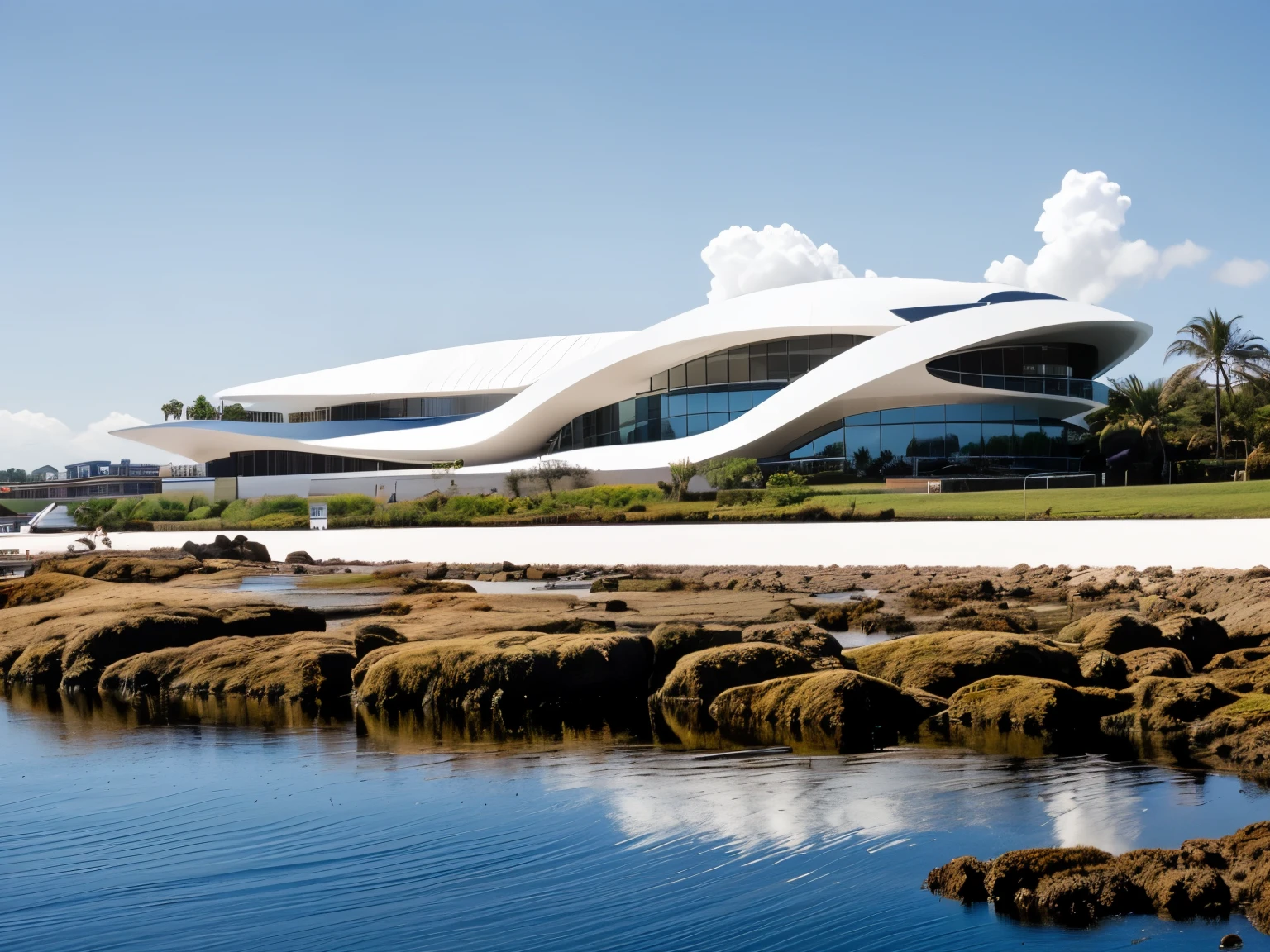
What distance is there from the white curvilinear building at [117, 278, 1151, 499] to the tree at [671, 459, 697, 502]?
242 cm

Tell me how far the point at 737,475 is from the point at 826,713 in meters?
29.0

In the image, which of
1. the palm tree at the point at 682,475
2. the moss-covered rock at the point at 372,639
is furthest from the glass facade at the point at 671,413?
the moss-covered rock at the point at 372,639

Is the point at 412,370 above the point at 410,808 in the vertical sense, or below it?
above

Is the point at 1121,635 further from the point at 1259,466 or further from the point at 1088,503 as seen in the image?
the point at 1259,466

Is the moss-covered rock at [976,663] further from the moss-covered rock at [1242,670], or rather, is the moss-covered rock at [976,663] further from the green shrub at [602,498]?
the green shrub at [602,498]

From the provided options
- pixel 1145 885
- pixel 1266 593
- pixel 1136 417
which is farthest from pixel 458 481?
pixel 1145 885

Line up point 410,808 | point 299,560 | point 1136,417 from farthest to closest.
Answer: point 1136,417
point 299,560
point 410,808

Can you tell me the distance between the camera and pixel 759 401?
1966 inches

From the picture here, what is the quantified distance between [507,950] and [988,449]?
39730 millimetres

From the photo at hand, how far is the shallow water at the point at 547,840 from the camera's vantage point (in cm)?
659

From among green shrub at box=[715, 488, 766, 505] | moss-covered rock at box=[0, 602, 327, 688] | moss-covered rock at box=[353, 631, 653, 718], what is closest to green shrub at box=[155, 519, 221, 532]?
green shrub at box=[715, 488, 766, 505]

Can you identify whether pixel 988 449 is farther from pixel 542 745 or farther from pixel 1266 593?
pixel 542 745

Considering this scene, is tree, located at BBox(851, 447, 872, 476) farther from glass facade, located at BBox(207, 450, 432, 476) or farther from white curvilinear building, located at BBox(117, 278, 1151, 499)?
glass facade, located at BBox(207, 450, 432, 476)

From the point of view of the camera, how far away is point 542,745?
1113 centimetres
